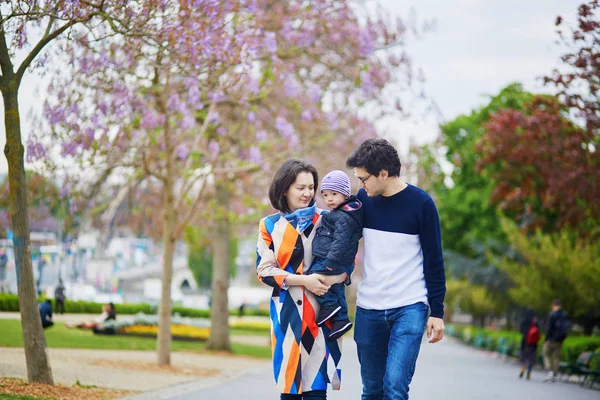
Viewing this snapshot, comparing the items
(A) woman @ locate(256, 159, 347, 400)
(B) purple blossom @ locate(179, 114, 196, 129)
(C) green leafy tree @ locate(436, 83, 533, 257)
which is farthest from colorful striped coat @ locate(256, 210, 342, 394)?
(C) green leafy tree @ locate(436, 83, 533, 257)

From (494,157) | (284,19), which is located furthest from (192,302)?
(284,19)

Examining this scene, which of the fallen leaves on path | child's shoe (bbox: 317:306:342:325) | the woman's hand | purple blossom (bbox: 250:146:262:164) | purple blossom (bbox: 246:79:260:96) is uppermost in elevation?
purple blossom (bbox: 246:79:260:96)

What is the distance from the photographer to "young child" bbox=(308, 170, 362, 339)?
532cm

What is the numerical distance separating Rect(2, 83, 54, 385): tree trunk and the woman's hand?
5.65m

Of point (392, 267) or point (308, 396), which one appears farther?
point (392, 267)

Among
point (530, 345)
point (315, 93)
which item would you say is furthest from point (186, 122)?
point (530, 345)

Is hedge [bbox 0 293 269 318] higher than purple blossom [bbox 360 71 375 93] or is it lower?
lower

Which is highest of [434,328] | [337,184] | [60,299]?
[337,184]

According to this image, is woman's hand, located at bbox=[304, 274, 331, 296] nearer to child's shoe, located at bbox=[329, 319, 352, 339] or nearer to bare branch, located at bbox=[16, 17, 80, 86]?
child's shoe, located at bbox=[329, 319, 352, 339]

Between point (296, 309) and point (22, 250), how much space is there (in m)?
5.54

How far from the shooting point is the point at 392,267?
555 centimetres

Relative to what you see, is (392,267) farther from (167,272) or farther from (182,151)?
(182,151)

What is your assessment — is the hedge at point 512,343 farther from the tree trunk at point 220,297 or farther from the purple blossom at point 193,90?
the purple blossom at point 193,90

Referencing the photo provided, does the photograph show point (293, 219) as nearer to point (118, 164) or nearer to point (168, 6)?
point (168, 6)
